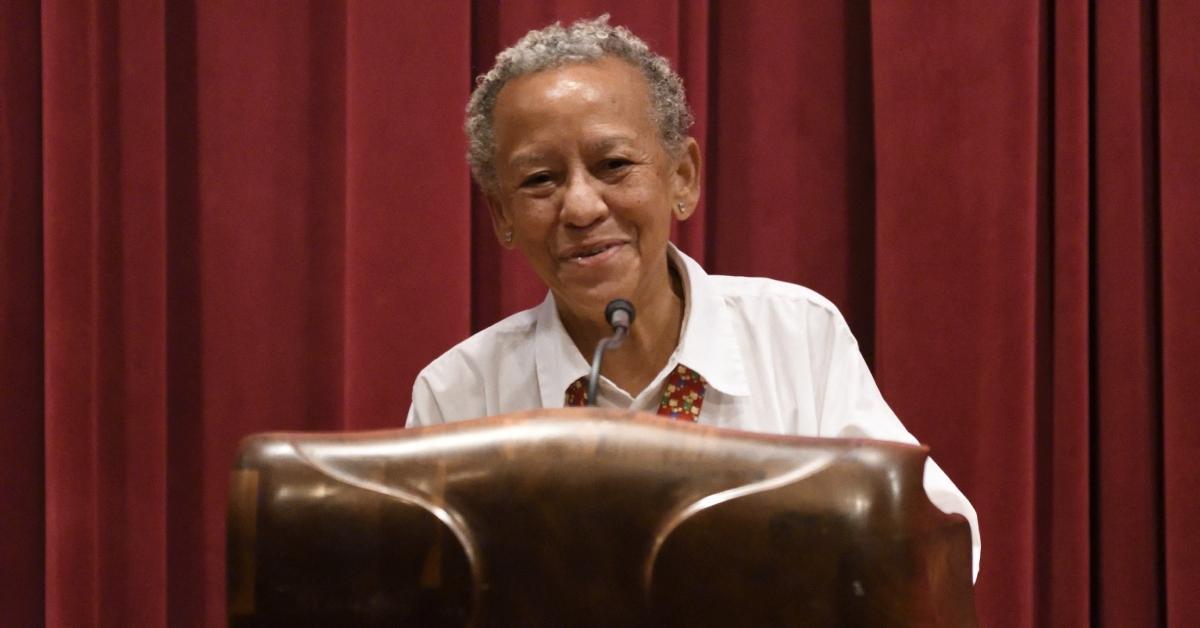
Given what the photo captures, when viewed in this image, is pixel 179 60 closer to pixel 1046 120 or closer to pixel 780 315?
pixel 780 315

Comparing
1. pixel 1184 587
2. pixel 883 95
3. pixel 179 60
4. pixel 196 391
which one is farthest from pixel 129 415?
pixel 1184 587

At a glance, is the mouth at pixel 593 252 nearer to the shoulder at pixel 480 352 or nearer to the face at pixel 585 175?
the face at pixel 585 175

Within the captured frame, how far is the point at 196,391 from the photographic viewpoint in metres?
1.85

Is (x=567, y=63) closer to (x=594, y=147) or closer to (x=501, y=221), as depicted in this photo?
(x=594, y=147)

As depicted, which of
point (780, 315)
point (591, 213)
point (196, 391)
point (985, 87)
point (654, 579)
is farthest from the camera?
point (196, 391)

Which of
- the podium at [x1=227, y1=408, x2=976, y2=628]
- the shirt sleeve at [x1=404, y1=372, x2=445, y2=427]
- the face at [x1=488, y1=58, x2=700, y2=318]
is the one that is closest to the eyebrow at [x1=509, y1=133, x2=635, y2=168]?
the face at [x1=488, y1=58, x2=700, y2=318]

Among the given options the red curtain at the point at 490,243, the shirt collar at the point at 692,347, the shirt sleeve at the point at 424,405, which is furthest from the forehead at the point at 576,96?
the red curtain at the point at 490,243

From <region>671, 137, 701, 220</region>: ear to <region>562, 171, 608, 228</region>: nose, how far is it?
163 mm

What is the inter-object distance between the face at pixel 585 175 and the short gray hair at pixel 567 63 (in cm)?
2

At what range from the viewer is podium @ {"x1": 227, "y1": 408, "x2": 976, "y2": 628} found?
25.4 inches

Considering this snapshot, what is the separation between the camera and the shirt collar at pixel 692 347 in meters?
1.39

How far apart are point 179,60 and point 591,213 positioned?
2.99 feet

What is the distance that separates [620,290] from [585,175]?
0.44ft

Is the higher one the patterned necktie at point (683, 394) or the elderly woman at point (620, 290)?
the elderly woman at point (620, 290)
